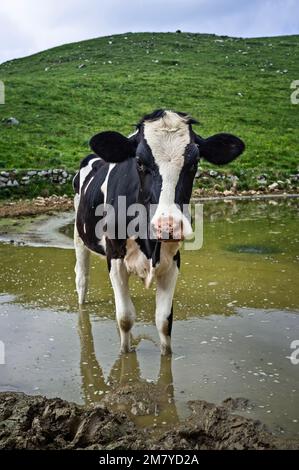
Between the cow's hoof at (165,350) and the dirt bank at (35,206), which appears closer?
the cow's hoof at (165,350)

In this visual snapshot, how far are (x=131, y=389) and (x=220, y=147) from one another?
2484 mm

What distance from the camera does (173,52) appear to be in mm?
50781

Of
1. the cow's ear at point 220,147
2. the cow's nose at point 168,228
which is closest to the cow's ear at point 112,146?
the cow's ear at point 220,147

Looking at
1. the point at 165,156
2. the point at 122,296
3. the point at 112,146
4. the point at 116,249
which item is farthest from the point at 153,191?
the point at 122,296

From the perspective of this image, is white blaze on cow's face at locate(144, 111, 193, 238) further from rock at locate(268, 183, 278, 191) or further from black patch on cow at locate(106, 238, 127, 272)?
rock at locate(268, 183, 278, 191)

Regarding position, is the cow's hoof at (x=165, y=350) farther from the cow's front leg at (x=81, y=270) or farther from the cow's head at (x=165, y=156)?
the cow's front leg at (x=81, y=270)

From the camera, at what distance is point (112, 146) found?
236 inches

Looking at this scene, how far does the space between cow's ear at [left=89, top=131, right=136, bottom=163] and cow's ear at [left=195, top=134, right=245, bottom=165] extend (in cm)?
68

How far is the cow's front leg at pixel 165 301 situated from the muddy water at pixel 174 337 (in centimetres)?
25

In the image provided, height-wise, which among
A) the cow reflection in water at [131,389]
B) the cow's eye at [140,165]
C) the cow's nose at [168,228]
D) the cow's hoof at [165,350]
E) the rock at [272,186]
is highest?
the cow's eye at [140,165]

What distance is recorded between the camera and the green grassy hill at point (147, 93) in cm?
2541

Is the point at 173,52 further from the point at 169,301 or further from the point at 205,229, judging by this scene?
the point at 169,301
